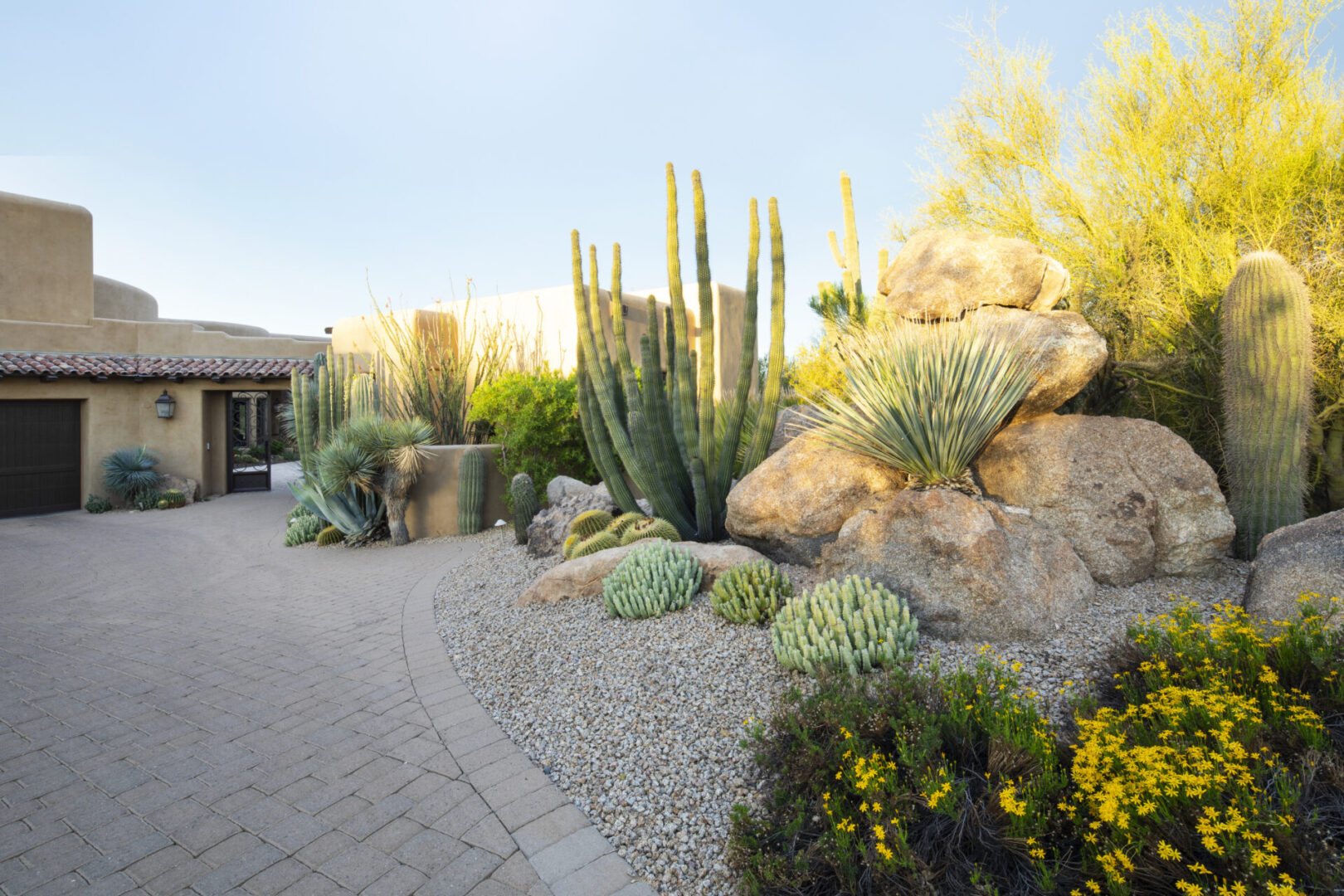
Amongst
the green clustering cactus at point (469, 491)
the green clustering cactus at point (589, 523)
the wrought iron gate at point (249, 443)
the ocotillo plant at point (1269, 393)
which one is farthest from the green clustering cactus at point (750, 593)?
the wrought iron gate at point (249, 443)

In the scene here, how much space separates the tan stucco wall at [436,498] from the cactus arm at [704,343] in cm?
469

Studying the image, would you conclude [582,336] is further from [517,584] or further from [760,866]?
[760,866]

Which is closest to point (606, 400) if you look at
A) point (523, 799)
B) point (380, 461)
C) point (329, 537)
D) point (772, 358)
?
point (772, 358)

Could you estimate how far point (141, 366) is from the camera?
→ 1449 cm

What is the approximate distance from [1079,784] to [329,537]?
9999 millimetres

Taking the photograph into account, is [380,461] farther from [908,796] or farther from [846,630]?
[908,796]

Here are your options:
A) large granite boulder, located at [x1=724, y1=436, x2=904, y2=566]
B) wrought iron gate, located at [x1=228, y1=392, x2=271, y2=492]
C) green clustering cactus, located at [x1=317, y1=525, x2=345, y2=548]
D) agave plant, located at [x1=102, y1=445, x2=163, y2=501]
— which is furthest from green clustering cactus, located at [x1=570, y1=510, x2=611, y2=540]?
wrought iron gate, located at [x1=228, y1=392, x2=271, y2=492]

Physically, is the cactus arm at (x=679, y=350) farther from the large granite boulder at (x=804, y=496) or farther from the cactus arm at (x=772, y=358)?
the large granite boulder at (x=804, y=496)

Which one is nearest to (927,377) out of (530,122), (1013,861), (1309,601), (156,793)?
(1309,601)

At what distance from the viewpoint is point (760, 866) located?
2.24 m

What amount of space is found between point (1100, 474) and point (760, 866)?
3660mm

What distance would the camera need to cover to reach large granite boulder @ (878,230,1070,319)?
17.8 feet

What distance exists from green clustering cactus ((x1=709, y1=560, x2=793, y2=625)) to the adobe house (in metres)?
13.0

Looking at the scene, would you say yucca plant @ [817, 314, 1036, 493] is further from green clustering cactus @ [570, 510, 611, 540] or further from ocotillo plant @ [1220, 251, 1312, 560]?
green clustering cactus @ [570, 510, 611, 540]
